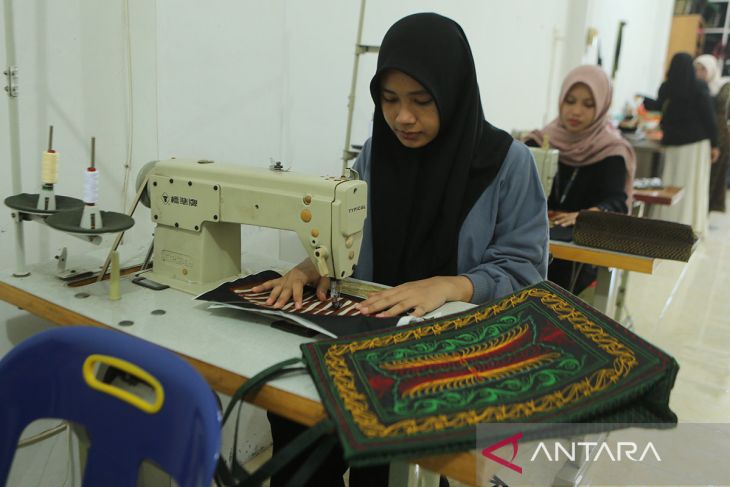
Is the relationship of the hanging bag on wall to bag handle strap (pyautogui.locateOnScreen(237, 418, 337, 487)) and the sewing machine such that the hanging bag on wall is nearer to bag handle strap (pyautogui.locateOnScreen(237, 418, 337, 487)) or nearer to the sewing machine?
bag handle strap (pyautogui.locateOnScreen(237, 418, 337, 487))

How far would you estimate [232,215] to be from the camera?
3.91ft

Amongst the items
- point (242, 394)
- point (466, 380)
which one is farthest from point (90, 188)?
point (466, 380)

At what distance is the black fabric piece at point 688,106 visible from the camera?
198 inches

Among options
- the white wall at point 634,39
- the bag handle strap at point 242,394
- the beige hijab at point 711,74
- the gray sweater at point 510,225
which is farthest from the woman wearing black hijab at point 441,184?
the beige hijab at point 711,74

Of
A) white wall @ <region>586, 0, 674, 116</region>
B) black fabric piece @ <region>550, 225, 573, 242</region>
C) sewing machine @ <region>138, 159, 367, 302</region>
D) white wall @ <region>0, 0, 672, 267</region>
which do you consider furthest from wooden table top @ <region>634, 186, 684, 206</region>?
sewing machine @ <region>138, 159, 367, 302</region>

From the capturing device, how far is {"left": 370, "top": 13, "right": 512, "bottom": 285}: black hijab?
1266 mm

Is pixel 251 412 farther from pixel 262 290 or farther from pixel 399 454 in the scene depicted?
pixel 399 454

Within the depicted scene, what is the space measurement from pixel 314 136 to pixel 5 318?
1207mm

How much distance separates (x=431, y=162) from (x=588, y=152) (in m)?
1.66

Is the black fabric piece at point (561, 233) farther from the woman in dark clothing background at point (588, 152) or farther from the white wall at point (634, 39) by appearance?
the white wall at point (634, 39)

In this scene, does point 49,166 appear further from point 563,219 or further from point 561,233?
point 563,219

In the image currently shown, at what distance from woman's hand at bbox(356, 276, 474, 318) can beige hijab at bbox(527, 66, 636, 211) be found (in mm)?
1724

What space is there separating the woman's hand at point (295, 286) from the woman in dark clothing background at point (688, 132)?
444cm

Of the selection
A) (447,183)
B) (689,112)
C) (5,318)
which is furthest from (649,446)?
(689,112)
